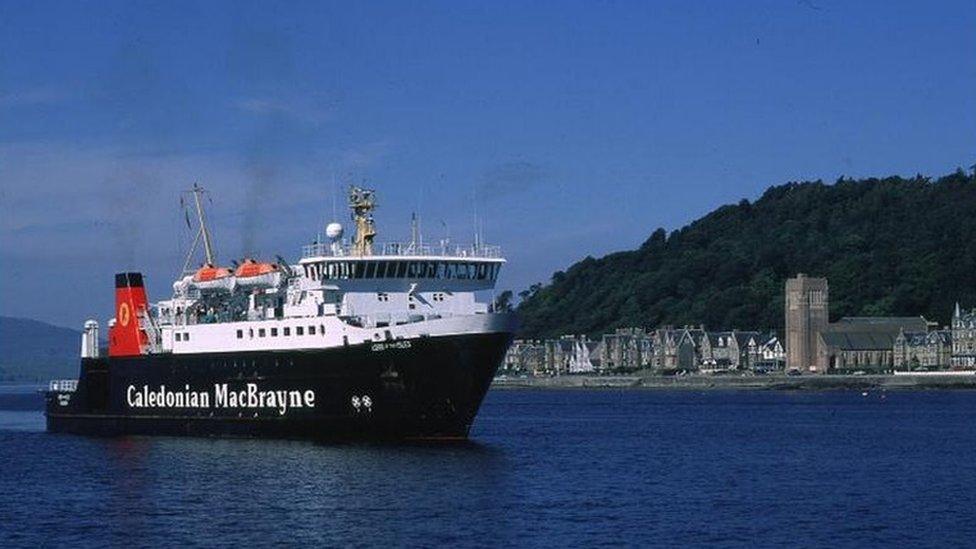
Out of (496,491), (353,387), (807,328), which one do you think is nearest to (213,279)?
(353,387)

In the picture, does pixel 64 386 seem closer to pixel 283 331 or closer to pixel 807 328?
pixel 283 331

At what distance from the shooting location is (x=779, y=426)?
83.5 m

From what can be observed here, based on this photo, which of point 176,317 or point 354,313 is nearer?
point 354,313

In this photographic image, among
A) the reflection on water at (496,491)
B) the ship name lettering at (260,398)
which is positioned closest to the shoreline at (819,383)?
the reflection on water at (496,491)

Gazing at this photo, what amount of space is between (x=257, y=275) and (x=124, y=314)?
374 inches

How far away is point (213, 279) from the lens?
2557 inches

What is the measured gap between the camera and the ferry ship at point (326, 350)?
5475cm

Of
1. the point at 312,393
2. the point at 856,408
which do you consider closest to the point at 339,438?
the point at 312,393

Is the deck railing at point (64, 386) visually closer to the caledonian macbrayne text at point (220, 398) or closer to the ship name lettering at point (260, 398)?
the caledonian macbrayne text at point (220, 398)

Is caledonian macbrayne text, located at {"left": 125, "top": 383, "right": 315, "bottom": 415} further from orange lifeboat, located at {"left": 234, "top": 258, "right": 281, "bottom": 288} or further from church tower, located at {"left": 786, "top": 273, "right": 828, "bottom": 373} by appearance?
church tower, located at {"left": 786, "top": 273, "right": 828, "bottom": 373}

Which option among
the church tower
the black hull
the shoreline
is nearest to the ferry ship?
the black hull

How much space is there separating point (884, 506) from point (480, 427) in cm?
3663

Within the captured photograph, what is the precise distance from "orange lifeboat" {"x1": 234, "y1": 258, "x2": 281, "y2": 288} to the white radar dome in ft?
8.61

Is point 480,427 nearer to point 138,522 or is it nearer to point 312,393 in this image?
point 312,393
